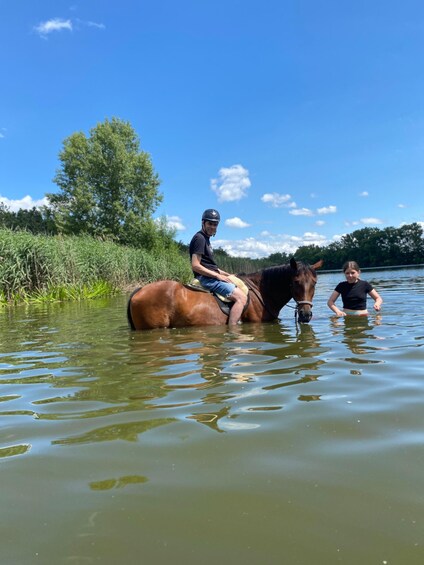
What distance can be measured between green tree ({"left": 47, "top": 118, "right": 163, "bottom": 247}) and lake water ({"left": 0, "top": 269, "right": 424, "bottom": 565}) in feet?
126

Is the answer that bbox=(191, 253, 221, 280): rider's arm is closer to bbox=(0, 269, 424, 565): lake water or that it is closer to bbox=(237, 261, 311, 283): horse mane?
bbox=(237, 261, 311, 283): horse mane

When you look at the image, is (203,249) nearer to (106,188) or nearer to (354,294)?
(354,294)

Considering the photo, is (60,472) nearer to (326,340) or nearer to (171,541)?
(171,541)

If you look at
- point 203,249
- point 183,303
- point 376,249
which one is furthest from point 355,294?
point 376,249

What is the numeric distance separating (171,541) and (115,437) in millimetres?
1009

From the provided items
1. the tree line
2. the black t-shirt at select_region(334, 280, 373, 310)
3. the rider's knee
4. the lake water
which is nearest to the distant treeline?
the tree line

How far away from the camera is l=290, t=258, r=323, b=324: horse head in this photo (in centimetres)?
664

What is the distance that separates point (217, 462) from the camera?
202cm

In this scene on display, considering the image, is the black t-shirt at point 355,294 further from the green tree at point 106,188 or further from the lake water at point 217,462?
the green tree at point 106,188

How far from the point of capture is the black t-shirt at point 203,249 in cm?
709

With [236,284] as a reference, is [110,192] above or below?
above

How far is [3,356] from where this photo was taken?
Result: 5.29 metres

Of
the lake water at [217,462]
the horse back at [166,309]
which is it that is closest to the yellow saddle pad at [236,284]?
the horse back at [166,309]

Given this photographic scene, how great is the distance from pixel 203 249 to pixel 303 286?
1.74 m
